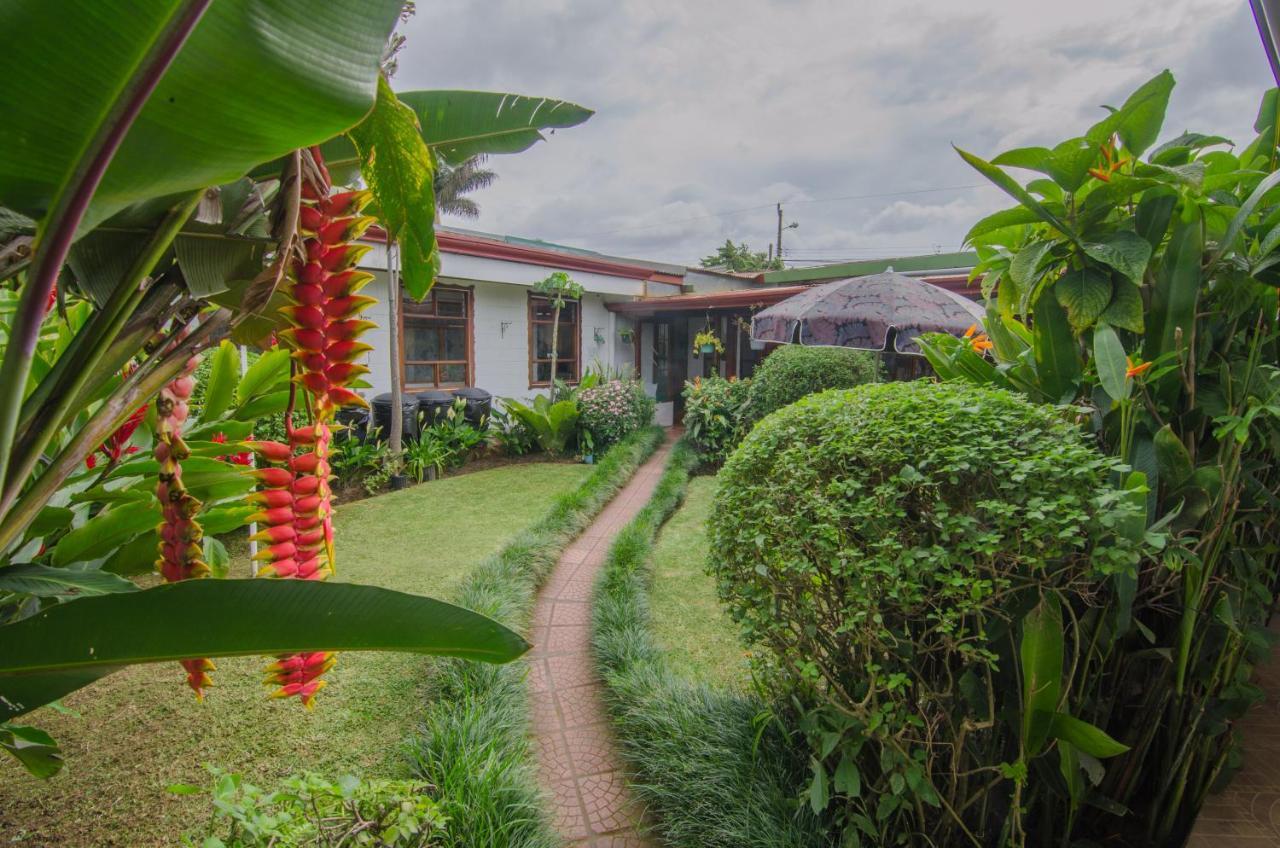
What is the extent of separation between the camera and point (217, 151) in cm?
59

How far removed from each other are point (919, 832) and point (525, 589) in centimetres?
290

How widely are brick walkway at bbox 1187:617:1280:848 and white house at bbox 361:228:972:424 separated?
320 inches

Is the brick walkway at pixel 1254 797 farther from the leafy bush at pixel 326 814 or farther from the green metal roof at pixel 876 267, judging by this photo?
the green metal roof at pixel 876 267

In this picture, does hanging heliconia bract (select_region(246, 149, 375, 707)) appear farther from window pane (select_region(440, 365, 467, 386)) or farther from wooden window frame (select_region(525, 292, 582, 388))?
wooden window frame (select_region(525, 292, 582, 388))

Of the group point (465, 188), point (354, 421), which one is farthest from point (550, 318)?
point (465, 188)

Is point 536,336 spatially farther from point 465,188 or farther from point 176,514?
point 465,188

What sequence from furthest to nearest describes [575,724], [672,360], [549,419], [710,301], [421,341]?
[672,360], [710,301], [421,341], [549,419], [575,724]

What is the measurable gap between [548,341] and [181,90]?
38.2 feet

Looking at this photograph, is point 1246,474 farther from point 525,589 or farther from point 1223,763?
point 525,589

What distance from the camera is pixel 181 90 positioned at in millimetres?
574

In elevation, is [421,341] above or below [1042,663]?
above

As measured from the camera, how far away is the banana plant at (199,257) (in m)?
0.55

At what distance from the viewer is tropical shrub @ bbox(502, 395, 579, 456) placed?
9500mm

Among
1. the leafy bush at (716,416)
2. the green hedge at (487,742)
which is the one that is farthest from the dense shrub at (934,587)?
the leafy bush at (716,416)
